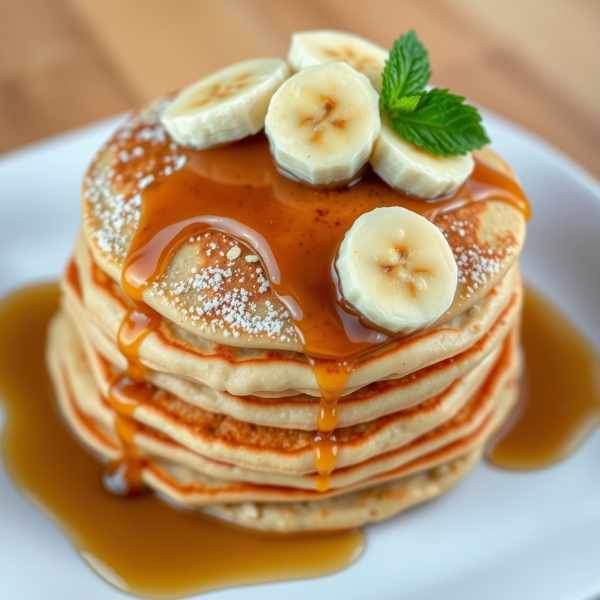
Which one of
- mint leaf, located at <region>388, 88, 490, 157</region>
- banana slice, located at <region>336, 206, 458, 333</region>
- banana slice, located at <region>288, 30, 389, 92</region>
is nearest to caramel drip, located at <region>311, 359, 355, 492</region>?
banana slice, located at <region>336, 206, 458, 333</region>

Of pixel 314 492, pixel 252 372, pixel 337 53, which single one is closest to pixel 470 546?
pixel 314 492

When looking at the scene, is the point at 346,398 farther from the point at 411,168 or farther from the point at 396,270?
the point at 411,168

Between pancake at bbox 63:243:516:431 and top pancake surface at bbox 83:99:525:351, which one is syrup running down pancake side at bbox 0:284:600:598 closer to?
pancake at bbox 63:243:516:431

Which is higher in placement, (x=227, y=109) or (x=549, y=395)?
(x=227, y=109)

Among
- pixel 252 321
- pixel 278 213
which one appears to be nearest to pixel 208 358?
pixel 252 321

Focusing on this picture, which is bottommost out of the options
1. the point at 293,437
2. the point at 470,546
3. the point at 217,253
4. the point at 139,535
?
the point at 139,535

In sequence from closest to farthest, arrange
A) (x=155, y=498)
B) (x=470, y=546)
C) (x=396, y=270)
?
(x=396, y=270) < (x=470, y=546) < (x=155, y=498)

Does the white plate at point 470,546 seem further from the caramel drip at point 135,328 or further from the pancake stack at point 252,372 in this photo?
the caramel drip at point 135,328
